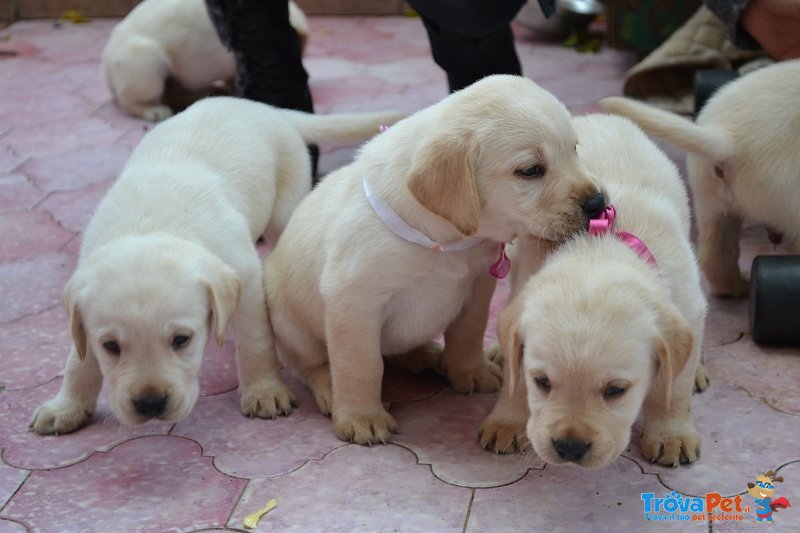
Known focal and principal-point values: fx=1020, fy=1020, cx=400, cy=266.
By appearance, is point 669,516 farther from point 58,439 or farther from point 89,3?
point 89,3

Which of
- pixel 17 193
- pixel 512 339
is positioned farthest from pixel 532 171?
→ pixel 17 193

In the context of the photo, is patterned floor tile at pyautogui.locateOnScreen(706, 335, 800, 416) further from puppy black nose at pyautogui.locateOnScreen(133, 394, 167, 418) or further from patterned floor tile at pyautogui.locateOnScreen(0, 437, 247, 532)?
puppy black nose at pyautogui.locateOnScreen(133, 394, 167, 418)

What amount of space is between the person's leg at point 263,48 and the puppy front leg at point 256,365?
1.58 metres

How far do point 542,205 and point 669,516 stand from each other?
82 centimetres

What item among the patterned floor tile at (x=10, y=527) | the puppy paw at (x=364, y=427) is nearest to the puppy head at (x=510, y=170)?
the puppy paw at (x=364, y=427)

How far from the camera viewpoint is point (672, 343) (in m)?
2.38

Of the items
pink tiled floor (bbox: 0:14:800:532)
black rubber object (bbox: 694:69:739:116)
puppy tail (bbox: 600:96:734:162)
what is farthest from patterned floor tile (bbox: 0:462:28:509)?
black rubber object (bbox: 694:69:739:116)

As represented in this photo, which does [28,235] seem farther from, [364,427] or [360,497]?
[360,497]

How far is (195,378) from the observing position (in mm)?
2760

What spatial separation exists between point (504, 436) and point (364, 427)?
397 millimetres

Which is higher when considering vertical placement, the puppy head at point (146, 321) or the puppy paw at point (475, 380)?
the puppy head at point (146, 321)

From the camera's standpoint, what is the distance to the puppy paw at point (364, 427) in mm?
2854

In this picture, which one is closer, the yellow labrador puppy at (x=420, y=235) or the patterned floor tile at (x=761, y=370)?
the yellow labrador puppy at (x=420, y=235)

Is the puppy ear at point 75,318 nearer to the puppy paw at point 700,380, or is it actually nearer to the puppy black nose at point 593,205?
the puppy black nose at point 593,205
